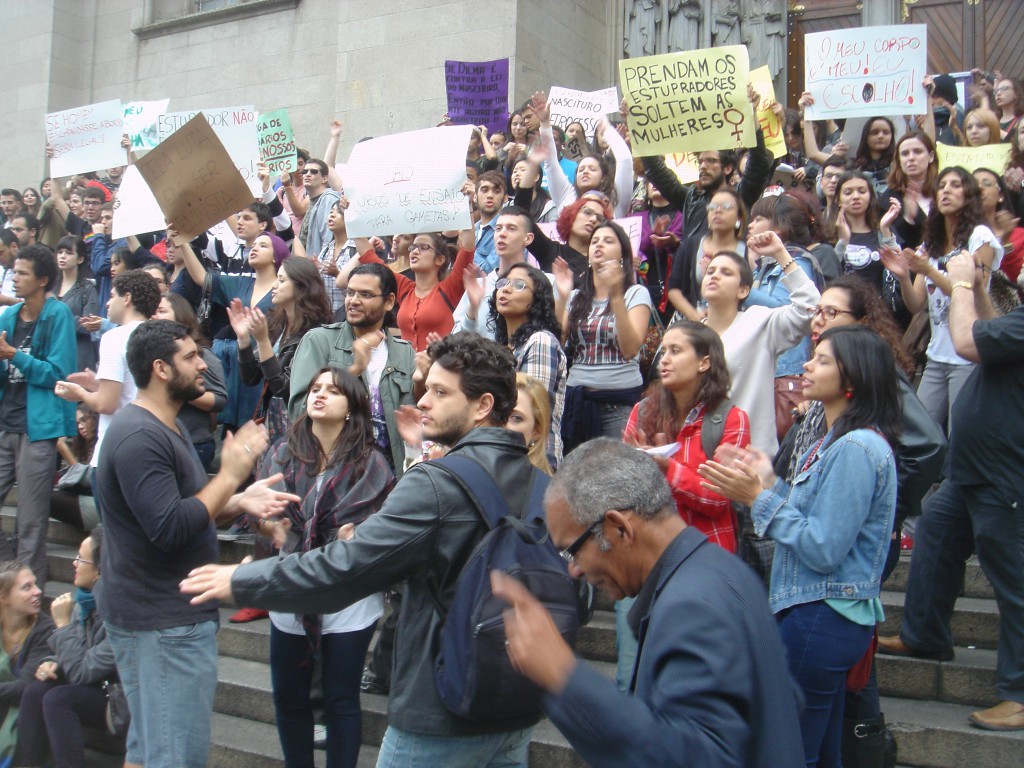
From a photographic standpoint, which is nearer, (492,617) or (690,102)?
(492,617)

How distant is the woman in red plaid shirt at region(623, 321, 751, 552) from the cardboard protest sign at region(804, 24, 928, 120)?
16.0 ft

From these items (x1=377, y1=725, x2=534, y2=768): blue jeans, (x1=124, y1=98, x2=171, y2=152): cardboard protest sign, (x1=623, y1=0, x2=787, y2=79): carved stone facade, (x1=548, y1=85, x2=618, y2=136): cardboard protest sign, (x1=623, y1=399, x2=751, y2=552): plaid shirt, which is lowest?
(x1=377, y1=725, x2=534, y2=768): blue jeans

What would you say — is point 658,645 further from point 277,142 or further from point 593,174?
point 277,142

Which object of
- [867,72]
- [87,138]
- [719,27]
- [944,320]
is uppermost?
[719,27]

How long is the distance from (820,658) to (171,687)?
2.36m

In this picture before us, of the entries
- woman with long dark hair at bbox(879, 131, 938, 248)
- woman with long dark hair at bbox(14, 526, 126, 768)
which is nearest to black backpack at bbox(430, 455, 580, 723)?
woman with long dark hair at bbox(14, 526, 126, 768)

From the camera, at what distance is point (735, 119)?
293 inches

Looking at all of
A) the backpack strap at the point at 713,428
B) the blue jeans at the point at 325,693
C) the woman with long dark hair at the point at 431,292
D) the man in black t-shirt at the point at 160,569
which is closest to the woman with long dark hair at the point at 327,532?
the blue jeans at the point at 325,693

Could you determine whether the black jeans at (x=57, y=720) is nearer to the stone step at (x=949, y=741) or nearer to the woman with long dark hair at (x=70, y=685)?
the woman with long dark hair at (x=70, y=685)

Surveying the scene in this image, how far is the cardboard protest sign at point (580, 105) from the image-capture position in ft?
35.6

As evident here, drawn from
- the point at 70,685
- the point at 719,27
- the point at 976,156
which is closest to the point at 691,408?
the point at 70,685

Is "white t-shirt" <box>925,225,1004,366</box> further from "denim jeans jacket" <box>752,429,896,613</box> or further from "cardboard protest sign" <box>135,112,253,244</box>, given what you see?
"cardboard protest sign" <box>135,112,253,244</box>

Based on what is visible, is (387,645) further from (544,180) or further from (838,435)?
(544,180)

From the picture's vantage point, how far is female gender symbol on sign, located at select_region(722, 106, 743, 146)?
7.40 meters
